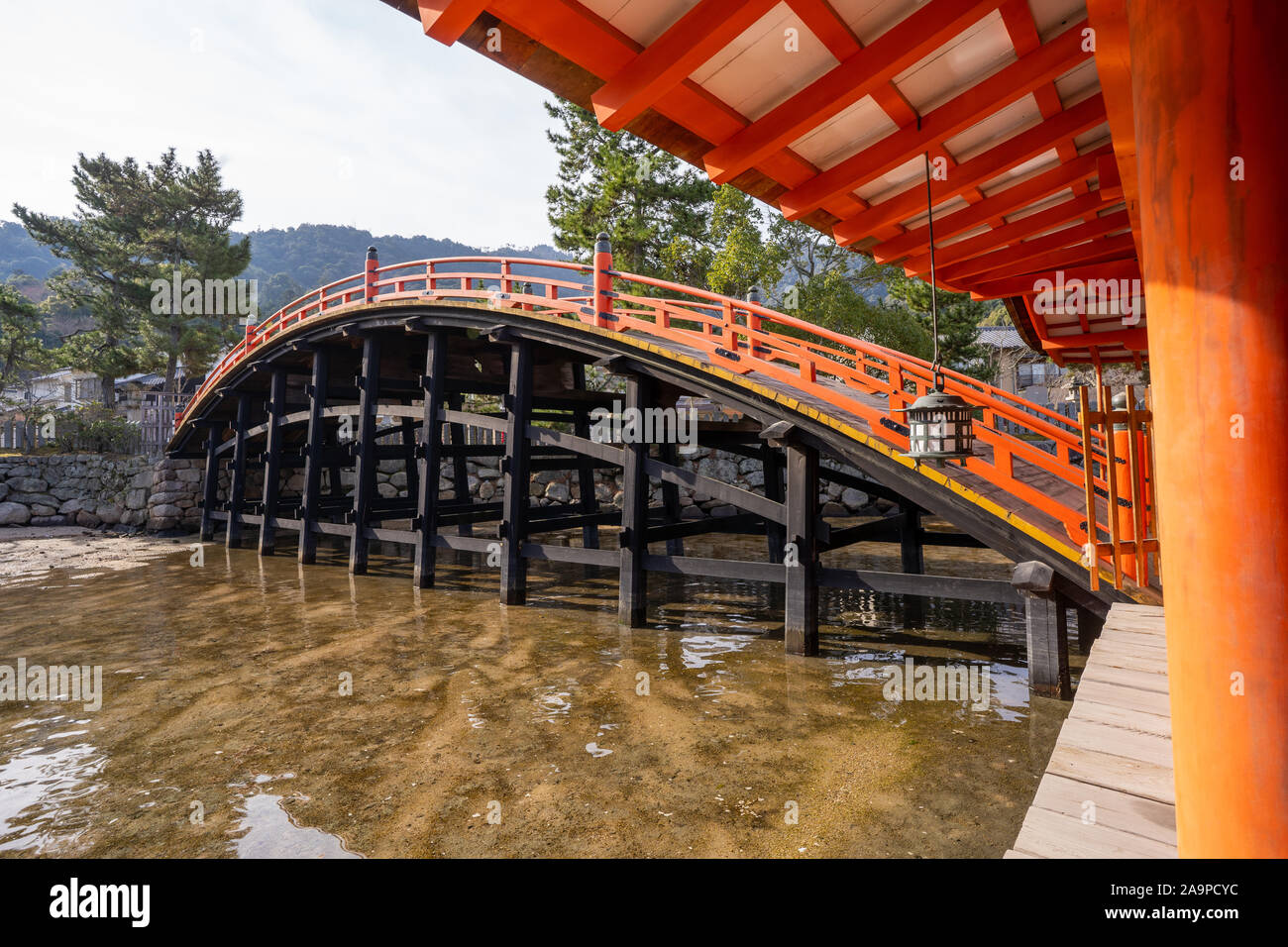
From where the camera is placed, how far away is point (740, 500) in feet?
21.7

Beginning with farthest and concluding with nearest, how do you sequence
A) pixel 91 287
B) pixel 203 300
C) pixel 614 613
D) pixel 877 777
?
pixel 91 287 → pixel 203 300 → pixel 614 613 → pixel 877 777

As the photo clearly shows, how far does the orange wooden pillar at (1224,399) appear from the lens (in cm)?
130

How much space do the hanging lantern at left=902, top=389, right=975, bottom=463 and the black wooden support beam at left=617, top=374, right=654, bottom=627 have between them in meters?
3.66

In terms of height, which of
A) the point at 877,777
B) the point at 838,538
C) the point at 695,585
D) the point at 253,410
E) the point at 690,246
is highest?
the point at 690,246

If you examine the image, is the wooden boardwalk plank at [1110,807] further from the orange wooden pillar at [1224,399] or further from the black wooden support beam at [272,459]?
the black wooden support beam at [272,459]

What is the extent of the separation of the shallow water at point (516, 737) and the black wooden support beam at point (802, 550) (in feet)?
0.82

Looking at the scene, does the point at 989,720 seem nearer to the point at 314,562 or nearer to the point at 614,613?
the point at 614,613

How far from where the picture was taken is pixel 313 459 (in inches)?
464

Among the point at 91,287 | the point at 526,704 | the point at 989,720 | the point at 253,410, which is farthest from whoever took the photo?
the point at 91,287

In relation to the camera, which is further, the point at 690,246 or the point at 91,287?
the point at 91,287

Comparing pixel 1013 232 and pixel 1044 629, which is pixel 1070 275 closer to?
pixel 1013 232

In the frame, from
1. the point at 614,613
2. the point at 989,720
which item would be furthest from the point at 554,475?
the point at 989,720

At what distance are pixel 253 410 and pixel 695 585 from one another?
41.8 feet

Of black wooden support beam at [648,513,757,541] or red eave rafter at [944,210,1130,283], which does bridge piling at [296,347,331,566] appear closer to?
black wooden support beam at [648,513,757,541]
